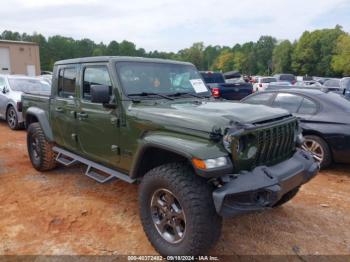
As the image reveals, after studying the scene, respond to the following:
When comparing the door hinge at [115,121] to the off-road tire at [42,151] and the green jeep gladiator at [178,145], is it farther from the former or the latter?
the off-road tire at [42,151]

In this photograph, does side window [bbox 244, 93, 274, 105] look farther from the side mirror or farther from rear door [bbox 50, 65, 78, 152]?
the side mirror

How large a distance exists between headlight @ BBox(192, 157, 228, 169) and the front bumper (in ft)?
0.49

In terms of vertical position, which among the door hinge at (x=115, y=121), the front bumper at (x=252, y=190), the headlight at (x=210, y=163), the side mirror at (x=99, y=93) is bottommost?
the front bumper at (x=252, y=190)

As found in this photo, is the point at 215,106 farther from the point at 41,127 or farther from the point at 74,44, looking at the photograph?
the point at 74,44

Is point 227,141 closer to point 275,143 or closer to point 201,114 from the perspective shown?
point 201,114

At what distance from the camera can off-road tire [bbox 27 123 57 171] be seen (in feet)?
17.3

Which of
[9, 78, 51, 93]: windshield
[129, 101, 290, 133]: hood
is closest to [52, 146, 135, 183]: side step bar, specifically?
[129, 101, 290, 133]: hood

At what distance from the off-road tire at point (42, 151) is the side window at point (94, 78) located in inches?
59.4

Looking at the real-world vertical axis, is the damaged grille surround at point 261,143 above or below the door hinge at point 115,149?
above

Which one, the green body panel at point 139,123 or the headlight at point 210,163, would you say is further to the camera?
the green body panel at point 139,123

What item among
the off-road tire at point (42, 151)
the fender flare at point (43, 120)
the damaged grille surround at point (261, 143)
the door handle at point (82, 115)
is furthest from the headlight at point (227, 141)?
the off-road tire at point (42, 151)

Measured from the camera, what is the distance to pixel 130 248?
3.33 m

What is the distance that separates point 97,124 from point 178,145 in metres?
1.46

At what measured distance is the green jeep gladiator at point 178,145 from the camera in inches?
109
